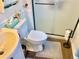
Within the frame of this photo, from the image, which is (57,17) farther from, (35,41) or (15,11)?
(15,11)

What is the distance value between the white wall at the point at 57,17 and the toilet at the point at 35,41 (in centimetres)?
46

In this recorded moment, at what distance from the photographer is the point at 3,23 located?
70.9 inches

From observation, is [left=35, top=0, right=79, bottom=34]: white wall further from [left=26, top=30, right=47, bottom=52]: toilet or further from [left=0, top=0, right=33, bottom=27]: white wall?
[left=26, top=30, right=47, bottom=52]: toilet

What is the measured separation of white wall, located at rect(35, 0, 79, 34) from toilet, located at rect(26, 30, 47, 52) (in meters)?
0.46

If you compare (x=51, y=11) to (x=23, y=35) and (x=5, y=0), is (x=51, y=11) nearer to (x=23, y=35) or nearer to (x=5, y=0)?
(x=23, y=35)

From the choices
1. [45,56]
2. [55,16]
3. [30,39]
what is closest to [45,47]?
[45,56]

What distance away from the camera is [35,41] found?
216 cm

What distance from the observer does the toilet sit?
7.17 ft

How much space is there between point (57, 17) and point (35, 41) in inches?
31.4

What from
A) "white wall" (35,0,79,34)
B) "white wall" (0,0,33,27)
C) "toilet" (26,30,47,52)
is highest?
"white wall" (0,0,33,27)

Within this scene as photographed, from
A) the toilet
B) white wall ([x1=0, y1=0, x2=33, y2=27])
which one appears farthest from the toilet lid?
white wall ([x1=0, y1=0, x2=33, y2=27])

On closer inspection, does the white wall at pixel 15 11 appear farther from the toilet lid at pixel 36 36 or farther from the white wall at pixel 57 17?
the toilet lid at pixel 36 36

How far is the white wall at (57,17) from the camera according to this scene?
2.35 metres

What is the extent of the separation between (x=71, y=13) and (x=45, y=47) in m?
0.95
